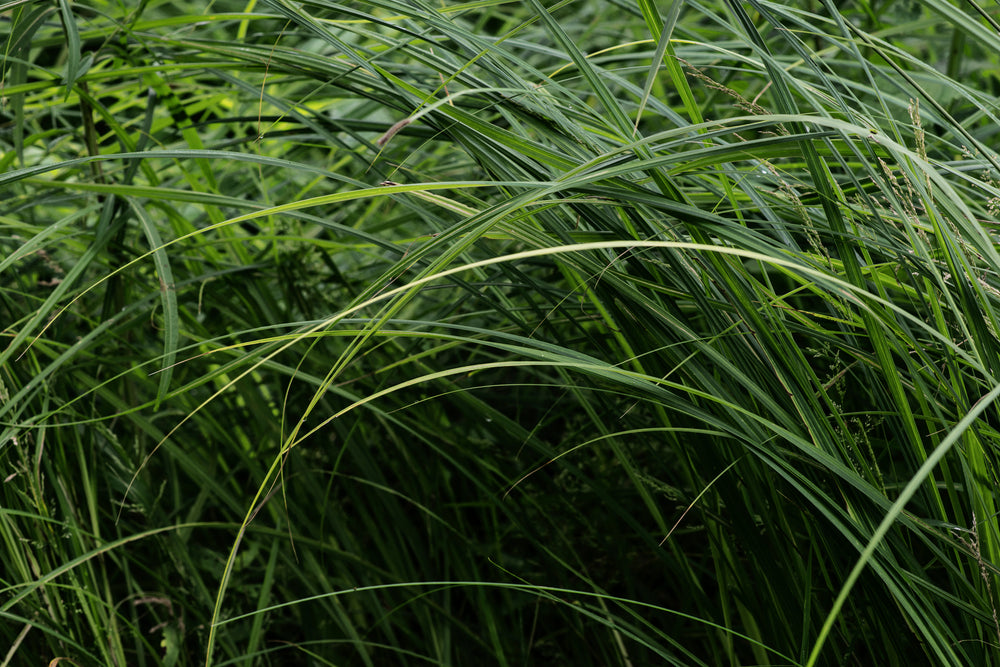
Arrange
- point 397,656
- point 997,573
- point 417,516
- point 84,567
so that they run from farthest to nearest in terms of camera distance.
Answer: point 417,516 < point 397,656 < point 84,567 < point 997,573

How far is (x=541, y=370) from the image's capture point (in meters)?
0.94

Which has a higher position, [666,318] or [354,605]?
[666,318]

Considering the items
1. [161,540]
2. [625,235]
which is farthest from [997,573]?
[161,540]

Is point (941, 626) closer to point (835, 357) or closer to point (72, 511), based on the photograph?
point (835, 357)

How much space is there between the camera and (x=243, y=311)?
0.95 m

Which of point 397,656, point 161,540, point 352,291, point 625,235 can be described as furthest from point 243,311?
point 625,235

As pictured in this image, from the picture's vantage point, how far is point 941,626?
48 cm

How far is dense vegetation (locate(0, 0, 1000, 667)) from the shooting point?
49 centimetres

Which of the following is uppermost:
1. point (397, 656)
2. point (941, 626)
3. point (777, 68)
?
point (777, 68)

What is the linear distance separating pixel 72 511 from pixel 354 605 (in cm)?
29

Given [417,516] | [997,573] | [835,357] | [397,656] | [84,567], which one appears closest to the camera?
[997,573]

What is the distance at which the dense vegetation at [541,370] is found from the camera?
1.60 ft

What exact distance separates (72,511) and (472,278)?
505mm

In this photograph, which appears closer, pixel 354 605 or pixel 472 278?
pixel 354 605
